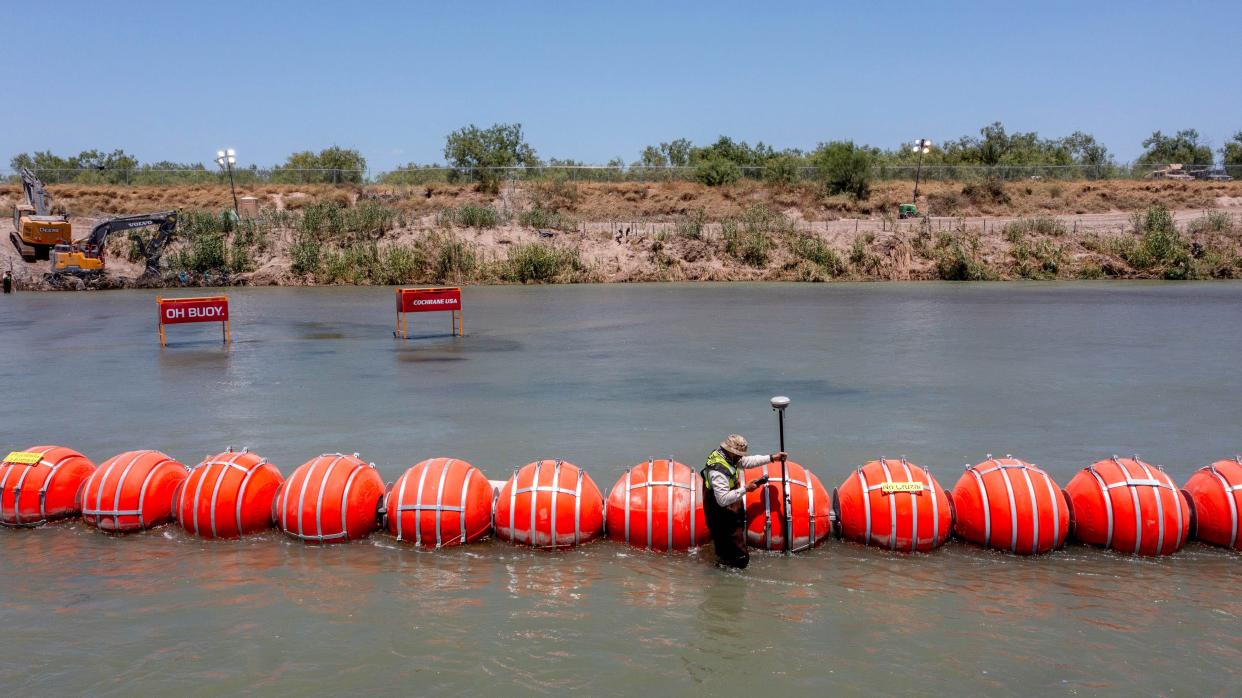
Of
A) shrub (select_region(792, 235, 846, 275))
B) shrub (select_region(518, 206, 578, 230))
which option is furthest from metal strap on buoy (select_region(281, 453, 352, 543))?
shrub (select_region(518, 206, 578, 230))

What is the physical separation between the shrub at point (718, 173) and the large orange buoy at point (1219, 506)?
64.2 meters

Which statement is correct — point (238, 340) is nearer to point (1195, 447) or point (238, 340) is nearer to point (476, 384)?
point (476, 384)

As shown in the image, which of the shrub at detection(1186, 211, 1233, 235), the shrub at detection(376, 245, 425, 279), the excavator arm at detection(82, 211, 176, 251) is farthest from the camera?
the shrub at detection(1186, 211, 1233, 235)

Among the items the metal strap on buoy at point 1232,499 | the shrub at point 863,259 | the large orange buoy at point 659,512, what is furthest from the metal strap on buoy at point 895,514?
the shrub at point 863,259

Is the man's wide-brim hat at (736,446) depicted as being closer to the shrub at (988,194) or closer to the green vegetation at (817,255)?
the green vegetation at (817,255)

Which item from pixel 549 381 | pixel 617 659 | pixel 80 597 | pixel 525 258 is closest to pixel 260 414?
pixel 549 381

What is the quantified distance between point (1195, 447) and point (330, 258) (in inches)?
1820

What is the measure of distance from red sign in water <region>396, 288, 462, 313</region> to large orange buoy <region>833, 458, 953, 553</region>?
59.9ft

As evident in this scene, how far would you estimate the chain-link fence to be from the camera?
73.4m

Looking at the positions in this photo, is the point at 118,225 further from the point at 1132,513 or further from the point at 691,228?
the point at 1132,513

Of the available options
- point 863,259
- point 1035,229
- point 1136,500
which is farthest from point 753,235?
point 1136,500

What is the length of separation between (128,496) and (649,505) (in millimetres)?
6155

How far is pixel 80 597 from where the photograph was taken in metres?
9.94

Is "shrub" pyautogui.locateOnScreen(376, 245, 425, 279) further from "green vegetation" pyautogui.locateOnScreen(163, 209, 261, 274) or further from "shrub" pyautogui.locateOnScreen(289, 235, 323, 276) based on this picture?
"green vegetation" pyautogui.locateOnScreen(163, 209, 261, 274)
